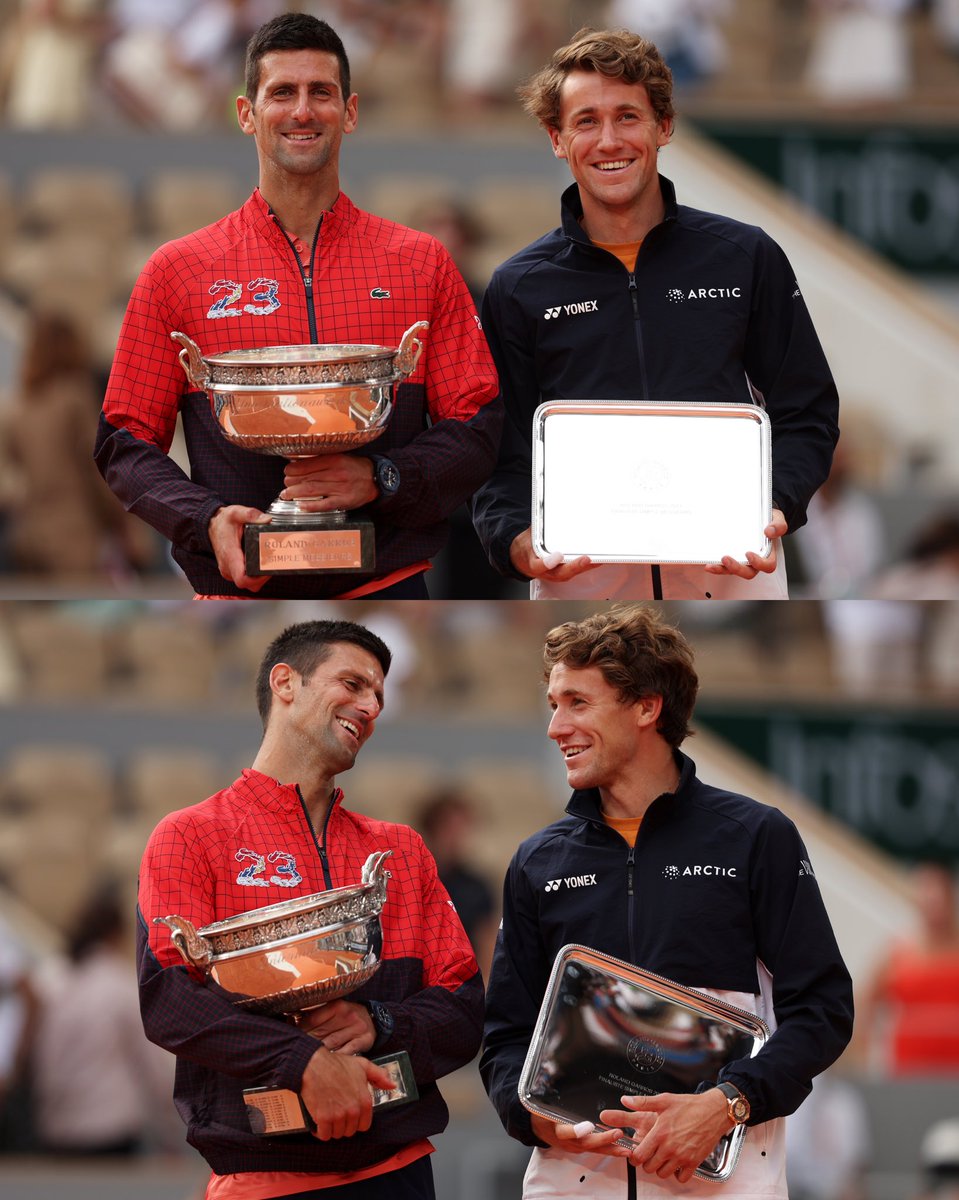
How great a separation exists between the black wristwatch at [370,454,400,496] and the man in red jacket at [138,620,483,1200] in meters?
0.24

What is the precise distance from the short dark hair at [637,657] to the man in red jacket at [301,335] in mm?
254

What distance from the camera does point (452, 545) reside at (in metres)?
4.75

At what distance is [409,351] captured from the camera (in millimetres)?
2994

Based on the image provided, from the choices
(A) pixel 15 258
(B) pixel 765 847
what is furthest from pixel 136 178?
(B) pixel 765 847

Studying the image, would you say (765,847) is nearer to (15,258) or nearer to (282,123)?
(282,123)

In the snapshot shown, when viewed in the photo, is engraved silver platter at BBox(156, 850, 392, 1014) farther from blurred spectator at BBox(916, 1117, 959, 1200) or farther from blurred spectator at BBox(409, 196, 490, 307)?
blurred spectator at BBox(916, 1117, 959, 1200)

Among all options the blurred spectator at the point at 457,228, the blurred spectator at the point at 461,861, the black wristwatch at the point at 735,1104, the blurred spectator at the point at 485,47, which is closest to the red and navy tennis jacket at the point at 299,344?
the black wristwatch at the point at 735,1104

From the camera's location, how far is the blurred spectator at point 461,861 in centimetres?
510

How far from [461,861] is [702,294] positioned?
313 centimetres

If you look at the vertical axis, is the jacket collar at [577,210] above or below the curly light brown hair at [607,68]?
below

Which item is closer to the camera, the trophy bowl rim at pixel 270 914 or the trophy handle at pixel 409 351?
the trophy bowl rim at pixel 270 914

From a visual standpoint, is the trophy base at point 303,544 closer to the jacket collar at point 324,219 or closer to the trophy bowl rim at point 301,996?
the jacket collar at point 324,219

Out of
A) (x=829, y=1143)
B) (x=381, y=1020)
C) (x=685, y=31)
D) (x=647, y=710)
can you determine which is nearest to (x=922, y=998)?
(x=829, y=1143)

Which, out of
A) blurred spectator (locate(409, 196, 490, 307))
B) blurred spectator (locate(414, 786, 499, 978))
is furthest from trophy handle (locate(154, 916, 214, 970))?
blurred spectator (locate(409, 196, 490, 307))
